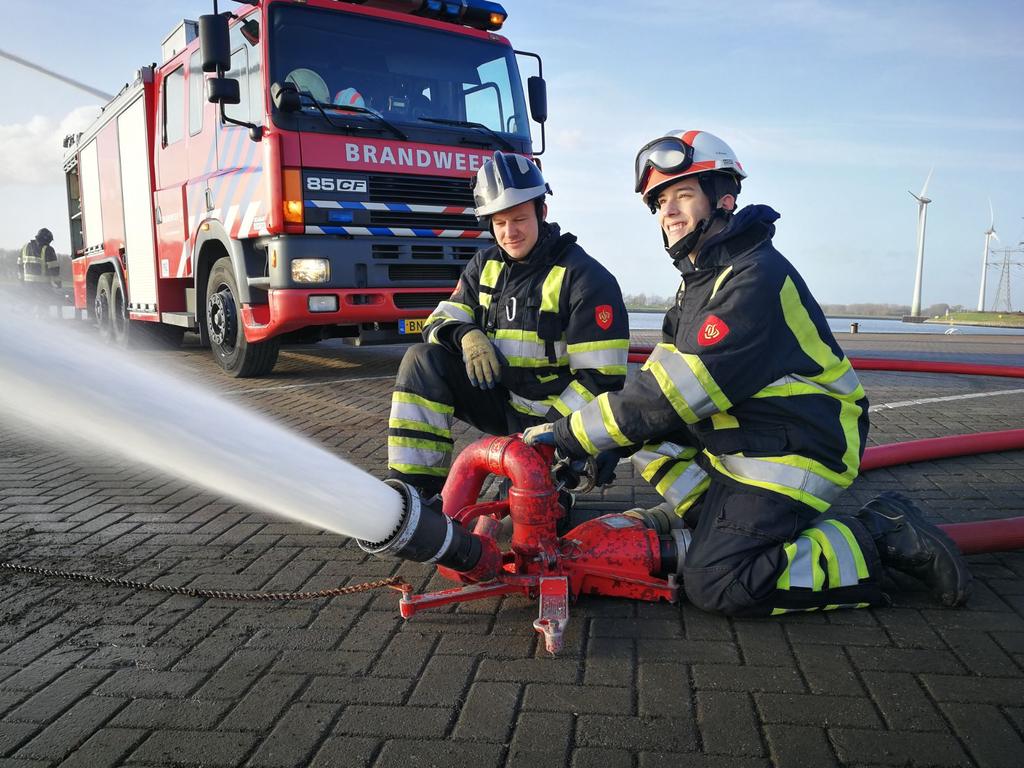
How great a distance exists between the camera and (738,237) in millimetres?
2770

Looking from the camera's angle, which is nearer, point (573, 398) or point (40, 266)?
point (573, 398)

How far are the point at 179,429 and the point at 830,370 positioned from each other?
7.04ft

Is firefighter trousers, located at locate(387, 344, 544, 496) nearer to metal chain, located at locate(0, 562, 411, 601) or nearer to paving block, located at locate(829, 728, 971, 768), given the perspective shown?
metal chain, located at locate(0, 562, 411, 601)

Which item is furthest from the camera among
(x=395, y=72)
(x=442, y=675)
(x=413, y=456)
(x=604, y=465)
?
(x=395, y=72)

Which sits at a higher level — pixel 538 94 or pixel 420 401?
pixel 538 94

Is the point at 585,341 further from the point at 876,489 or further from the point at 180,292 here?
the point at 180,292

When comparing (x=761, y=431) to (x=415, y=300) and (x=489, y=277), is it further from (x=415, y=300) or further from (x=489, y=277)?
(x=415, y=300)

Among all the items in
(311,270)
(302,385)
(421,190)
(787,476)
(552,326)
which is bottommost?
(302,385)

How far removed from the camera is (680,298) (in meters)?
3.11

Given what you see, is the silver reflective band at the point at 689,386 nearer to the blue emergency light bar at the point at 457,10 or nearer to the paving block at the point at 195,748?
the paving block at the point at 195,748

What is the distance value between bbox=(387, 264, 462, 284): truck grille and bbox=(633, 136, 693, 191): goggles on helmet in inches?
176

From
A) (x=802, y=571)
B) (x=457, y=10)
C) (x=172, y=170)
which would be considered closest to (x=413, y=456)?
(x=802, y=571)

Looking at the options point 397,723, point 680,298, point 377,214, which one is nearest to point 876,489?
point 680,298

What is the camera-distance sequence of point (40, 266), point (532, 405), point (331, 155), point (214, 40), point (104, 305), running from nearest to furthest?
point (532, 405), point (214, 40), point (331, 155), point (104, 305), point (40, 266)
